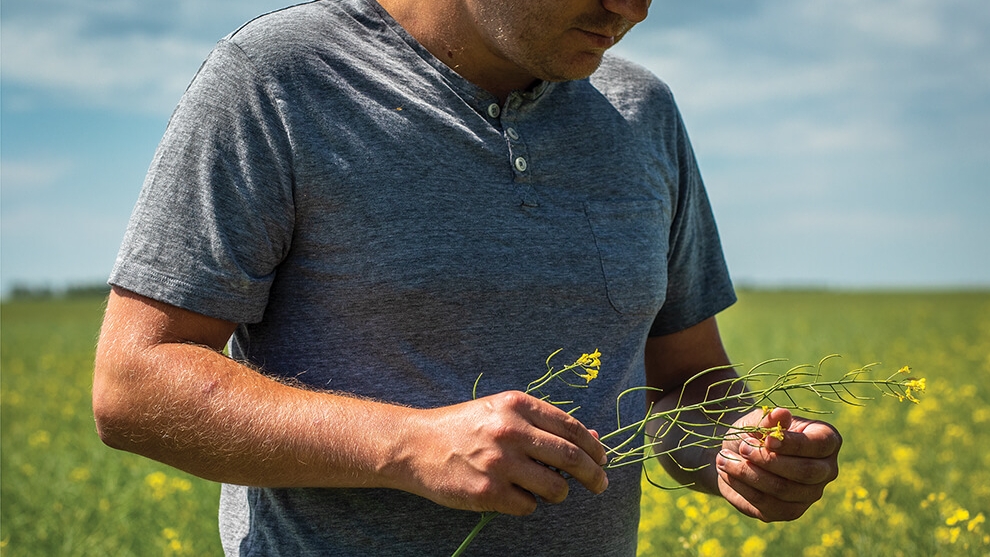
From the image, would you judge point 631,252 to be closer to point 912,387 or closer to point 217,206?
point 912,387

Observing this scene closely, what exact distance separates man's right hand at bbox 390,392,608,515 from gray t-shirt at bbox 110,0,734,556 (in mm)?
364

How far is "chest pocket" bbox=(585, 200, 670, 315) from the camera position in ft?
6.14

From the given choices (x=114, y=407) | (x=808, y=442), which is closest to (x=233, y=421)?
(x=114, y=407)

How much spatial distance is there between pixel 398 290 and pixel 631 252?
55 centimetres

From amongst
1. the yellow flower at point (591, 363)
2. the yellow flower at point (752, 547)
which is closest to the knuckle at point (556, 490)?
the yellow flower at point (591, 363)

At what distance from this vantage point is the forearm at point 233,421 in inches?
55.1

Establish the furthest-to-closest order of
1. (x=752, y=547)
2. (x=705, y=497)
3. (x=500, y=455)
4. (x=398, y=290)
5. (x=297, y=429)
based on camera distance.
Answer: (x=705, y=497) < (x=752, y=547) < (x=398, y=290) < (x=297, y=429) < (x=500, y=455)

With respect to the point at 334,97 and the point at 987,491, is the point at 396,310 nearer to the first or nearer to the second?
the point at 334,97

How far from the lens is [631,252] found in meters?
1.92

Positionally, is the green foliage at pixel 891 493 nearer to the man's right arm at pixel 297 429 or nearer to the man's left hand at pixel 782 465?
the man's left hand at pixel 782 465

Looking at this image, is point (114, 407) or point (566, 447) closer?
point (566, 447)

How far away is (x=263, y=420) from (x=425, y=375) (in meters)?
0.34

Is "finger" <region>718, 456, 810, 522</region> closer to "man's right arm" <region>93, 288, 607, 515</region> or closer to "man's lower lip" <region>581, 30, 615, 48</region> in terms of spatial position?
"man's right arm" <region>93, 288, 607, 515</region>

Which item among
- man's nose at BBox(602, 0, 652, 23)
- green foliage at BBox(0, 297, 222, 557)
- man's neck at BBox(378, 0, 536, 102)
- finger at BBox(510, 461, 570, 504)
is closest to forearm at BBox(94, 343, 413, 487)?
finger at BBox(510, 461, 570, 504)
